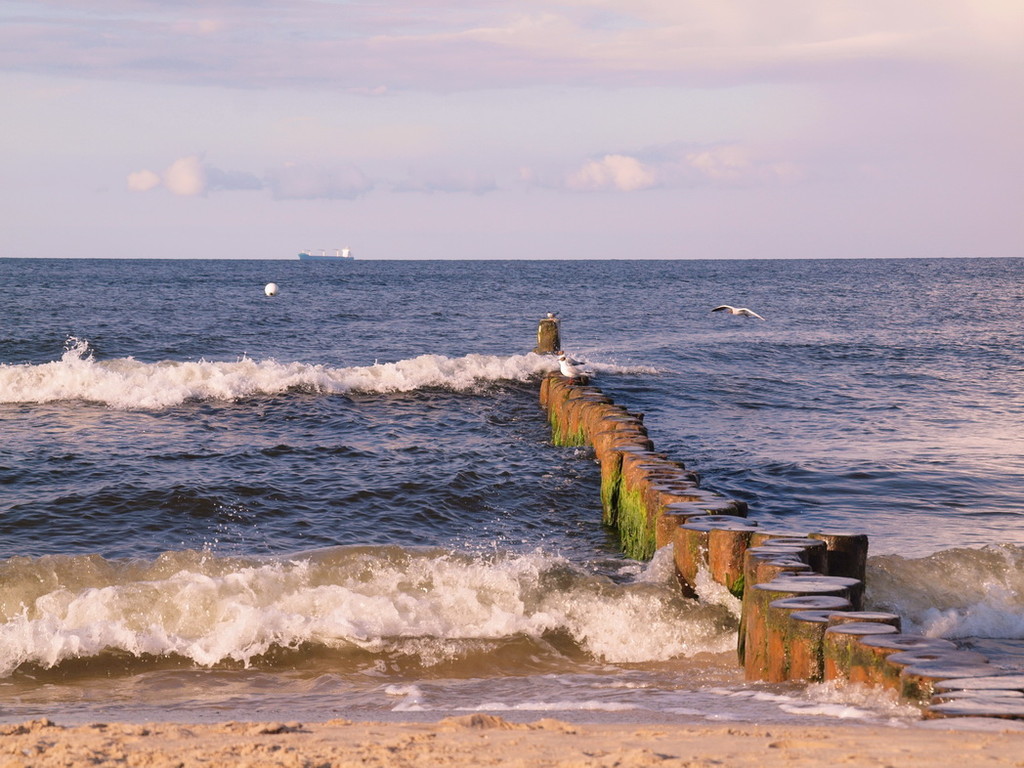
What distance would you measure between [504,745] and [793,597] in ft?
6.64

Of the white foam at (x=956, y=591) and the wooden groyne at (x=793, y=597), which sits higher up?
the wooden groyne at (x=793, y=597)

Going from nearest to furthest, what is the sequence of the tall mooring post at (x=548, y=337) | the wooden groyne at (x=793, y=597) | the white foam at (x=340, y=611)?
the wooden groyne at (x=793, y=597) → the white foam at (x=340, y=611) → the tall mooring post at (x=548, y=337)

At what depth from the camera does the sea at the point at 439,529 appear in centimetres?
645

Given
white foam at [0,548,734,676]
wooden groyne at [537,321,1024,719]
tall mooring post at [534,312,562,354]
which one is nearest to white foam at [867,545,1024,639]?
wooden groyne at [537,321,1024,719]

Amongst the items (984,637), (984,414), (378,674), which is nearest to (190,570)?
(378,674)

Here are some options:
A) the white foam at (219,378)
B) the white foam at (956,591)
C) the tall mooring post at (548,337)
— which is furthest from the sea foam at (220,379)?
the white foam at (956,591)

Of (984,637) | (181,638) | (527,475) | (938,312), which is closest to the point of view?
(181,638)

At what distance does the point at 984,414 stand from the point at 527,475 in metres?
8.97

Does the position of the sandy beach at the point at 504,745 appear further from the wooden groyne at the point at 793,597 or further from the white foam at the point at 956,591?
the white foam at the point at 956,591

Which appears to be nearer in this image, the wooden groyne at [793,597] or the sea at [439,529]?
the wooden groyne at [793,597]

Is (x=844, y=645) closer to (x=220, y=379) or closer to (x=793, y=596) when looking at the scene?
(x=793, y=596)

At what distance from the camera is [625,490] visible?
9.70m

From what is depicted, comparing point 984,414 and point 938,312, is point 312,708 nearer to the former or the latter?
point 984,414

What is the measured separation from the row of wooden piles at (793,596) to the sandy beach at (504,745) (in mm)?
328
